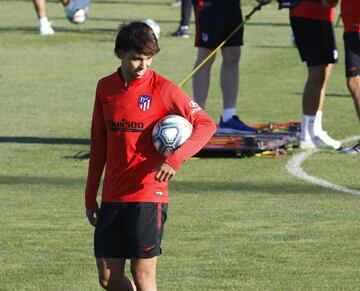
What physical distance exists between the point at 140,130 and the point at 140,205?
1.25 ft

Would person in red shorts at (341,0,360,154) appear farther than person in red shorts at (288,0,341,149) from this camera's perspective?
No

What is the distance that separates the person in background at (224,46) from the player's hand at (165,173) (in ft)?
23.3

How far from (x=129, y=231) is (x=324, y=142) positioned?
270 inches

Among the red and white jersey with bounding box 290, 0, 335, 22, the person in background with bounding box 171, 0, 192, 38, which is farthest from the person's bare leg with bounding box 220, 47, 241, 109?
the person in background with bounding box 171, 0, 192, 38

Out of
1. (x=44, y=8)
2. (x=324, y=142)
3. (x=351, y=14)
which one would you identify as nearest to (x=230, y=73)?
(x=324, y=142)

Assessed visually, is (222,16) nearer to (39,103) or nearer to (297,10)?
(297,10)

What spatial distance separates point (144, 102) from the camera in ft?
21.5

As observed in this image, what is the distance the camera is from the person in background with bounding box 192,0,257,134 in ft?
44.0

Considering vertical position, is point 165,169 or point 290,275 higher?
point 165,169

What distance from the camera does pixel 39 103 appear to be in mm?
16656

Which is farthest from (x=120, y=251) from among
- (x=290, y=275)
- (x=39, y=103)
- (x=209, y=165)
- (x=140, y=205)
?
(x=39, y=103)

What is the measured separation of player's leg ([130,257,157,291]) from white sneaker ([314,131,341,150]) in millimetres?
6815

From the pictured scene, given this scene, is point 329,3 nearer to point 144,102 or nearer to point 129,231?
point 144,102

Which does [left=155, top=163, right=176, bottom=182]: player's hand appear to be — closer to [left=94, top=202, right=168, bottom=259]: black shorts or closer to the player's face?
[left=94, top=202, right=168, bottom=259]: black shorts
